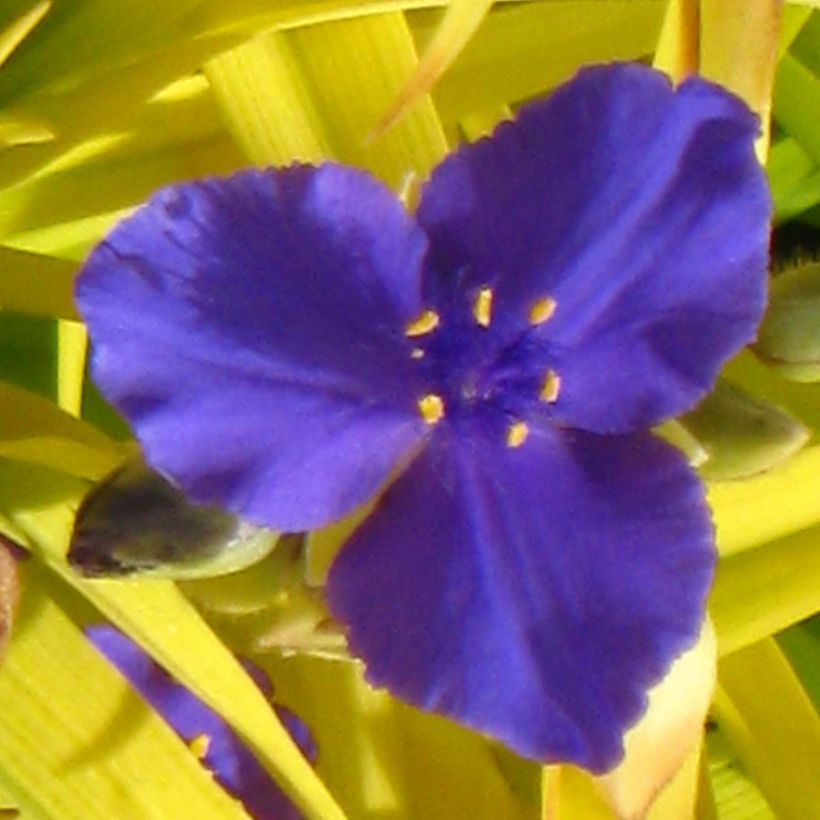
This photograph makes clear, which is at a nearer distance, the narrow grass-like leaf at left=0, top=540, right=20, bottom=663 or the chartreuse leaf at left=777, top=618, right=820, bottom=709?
the narrow grass-like leaf at left=0, top=540, right=20, bottom=663

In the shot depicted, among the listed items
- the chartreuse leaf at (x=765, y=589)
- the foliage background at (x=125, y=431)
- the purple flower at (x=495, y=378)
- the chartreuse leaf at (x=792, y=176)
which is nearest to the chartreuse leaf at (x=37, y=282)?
the foliage background at (x=125, y=431)

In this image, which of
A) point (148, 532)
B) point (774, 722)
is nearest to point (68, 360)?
point (148, 532)

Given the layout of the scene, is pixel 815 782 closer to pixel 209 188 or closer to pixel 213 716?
pixel 213 716

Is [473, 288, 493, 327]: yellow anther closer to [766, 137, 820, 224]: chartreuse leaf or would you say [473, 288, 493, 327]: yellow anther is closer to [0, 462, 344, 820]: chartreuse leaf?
[0, 462, 344, 820]: chartreuse leaf

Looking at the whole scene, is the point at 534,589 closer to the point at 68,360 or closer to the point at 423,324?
the point at 423,324

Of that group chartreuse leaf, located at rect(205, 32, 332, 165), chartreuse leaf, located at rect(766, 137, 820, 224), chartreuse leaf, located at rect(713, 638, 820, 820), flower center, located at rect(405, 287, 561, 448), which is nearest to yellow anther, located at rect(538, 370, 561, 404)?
flower center, located at rect(405, 287, 561, 448)

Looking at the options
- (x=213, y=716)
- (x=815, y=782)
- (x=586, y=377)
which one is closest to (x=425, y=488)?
(x=586, y=377)

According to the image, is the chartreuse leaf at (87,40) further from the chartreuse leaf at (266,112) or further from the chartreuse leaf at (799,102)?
the chartreuse leaf at (799,102)
